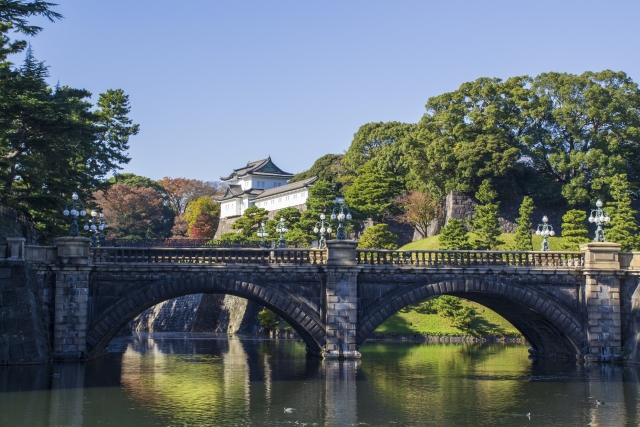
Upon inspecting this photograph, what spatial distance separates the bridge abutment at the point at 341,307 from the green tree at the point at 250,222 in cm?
4565

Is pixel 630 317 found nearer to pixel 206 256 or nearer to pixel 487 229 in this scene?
pixel 206 256

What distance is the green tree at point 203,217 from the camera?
4643 inches

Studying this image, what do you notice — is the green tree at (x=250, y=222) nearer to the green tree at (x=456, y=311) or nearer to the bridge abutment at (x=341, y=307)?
the green tree at (x=456, y=311)

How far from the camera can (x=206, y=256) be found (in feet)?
135

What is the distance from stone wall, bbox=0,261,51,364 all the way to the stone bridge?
1269 mm

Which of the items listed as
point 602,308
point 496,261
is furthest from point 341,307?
point 602,308

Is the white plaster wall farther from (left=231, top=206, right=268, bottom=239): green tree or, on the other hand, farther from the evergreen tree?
the evergreen tree

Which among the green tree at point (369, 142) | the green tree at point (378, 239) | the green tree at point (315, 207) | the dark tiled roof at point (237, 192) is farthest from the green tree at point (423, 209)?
the dark tiled roof at point (237, 192)

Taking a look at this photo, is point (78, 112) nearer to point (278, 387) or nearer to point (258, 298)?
point (258, 298)

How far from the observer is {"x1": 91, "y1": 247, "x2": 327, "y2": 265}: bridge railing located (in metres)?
40.2

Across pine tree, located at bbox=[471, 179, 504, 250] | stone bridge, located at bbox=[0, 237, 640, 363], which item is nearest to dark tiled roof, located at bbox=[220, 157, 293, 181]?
pine tree, located at bbox=[471, 179, 504, 250]

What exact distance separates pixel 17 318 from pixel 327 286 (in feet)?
45.3

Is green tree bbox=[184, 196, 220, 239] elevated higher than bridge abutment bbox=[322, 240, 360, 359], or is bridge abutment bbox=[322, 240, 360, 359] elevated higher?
green tree bbox=[184, 196, 220, 239]

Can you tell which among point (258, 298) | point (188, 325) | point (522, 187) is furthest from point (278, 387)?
point (522, 187)
